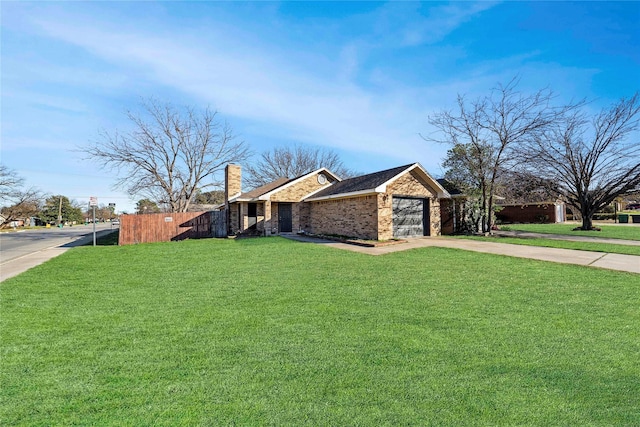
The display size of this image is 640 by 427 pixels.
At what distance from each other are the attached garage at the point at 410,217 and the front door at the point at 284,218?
26.2 ft

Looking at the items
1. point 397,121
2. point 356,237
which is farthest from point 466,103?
point 356,237

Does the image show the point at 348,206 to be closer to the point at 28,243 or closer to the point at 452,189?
the point at 452,189

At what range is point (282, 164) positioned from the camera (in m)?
40.4

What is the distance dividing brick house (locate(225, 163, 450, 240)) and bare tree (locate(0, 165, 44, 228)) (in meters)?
36.4

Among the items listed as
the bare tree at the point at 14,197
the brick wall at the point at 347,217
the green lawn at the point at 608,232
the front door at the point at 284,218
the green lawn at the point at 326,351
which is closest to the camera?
the green lawn at the point at 326,351

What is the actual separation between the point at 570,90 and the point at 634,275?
13531 mm

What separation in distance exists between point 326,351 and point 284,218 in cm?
1726

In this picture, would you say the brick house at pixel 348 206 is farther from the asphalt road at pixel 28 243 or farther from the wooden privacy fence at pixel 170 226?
the asphalt road at pixel 28 243

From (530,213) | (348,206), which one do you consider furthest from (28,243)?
(530,213)

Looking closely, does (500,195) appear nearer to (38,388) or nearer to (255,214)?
(255,214)

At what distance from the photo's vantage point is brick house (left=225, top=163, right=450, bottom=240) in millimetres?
14219

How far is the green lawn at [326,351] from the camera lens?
2.34 metres

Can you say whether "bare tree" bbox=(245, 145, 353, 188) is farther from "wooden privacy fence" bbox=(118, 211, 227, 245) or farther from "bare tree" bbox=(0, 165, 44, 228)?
"bare tree" bbox=(0, 165, 44, 228)

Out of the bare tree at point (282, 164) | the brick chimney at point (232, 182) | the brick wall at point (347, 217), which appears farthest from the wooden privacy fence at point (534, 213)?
the brick chimney at point (232, 182)
